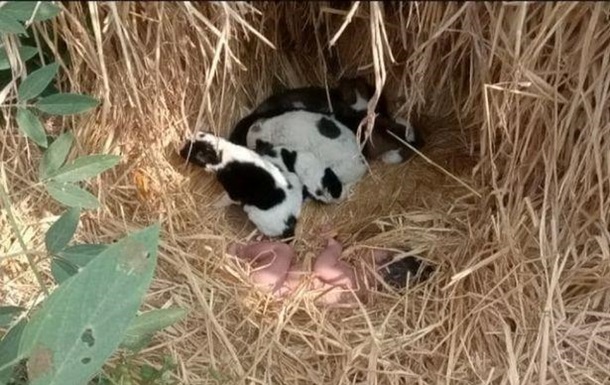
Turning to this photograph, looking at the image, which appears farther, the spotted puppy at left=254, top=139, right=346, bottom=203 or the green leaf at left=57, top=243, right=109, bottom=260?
the spotted puppy at left=254, top=139, right=346, bottom=203

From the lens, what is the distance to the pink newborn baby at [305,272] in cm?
169

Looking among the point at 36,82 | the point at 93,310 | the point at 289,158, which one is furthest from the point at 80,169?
the point at 289,158

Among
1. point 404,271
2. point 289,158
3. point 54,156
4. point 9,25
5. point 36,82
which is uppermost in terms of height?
point 9,25

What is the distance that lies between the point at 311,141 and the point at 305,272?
33 cm

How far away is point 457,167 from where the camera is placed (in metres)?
1.85

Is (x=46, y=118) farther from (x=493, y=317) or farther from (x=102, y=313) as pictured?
(x=493, y=317)

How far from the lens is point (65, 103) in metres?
1.38

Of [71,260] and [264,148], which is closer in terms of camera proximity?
[71,260]

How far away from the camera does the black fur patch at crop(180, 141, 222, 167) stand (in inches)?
70.1

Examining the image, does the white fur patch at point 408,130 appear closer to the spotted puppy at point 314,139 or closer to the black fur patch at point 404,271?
the spotted puppy at point 314,139

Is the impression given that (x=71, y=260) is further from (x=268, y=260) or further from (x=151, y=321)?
(x=268, y=260)

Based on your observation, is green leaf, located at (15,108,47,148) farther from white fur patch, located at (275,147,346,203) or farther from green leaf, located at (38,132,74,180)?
white fur patch, located at (275,147,346,203)

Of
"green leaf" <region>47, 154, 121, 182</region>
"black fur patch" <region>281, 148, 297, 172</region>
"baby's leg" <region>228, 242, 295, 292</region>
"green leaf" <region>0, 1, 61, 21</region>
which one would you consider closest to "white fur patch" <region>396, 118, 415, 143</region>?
"black fur patch" <region>281, 148, 297, 172</region>

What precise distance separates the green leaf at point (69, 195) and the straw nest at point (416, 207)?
0.68 ft
